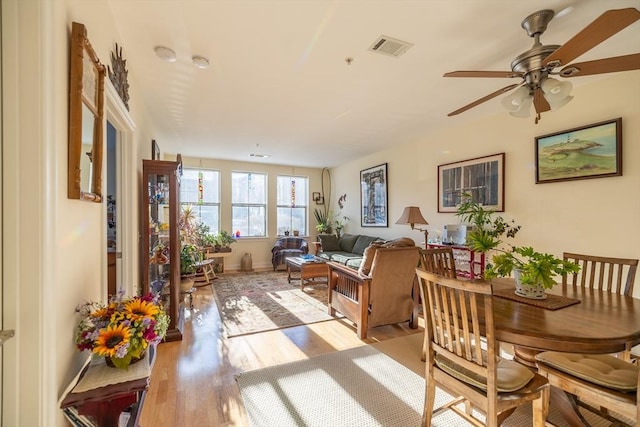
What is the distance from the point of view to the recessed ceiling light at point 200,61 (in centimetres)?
239

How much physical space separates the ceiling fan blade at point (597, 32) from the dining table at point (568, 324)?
1.37m

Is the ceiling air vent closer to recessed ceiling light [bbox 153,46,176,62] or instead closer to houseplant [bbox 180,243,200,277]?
recessed ceiling light [bbox 153,46,176,62]

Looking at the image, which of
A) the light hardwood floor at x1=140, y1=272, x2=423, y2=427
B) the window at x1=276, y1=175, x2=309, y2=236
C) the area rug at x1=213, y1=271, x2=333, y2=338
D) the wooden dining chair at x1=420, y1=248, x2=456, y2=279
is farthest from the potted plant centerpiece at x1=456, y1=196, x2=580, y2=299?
the window at x1=276, y1=175, x2=309, y2=236

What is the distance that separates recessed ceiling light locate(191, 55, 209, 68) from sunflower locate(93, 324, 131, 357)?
7.13 ft

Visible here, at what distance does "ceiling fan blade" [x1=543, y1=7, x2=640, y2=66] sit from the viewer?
1.17m

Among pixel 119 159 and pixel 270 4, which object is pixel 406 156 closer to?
pixel 270 4

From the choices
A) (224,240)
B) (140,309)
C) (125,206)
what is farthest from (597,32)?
(224,240)

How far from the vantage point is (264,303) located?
4.11m

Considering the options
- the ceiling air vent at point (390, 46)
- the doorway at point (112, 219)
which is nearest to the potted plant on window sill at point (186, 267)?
the doorway at point (112, 219)

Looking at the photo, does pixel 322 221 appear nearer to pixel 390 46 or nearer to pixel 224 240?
pixel 224 240

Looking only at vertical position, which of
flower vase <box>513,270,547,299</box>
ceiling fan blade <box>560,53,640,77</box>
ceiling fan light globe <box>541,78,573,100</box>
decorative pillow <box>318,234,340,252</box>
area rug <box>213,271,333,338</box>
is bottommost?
area rug <box>213,271,333,338</box>

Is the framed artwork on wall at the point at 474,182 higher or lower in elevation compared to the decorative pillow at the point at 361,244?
higher

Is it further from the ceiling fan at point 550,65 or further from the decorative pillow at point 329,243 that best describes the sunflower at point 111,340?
the decorative pillow at point 329,243

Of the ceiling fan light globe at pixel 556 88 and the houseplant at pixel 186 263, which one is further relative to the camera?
the houseplant at pixel 186 263
